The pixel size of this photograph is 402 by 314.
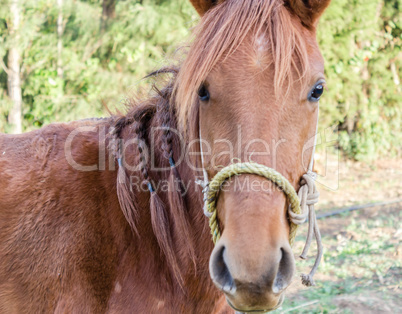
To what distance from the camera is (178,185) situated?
188cm

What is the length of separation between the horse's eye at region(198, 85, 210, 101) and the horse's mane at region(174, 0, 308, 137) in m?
0.03

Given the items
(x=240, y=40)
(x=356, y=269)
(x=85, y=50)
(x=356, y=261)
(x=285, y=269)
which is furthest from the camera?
(x=85, y=50)

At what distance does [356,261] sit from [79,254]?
11.0ft

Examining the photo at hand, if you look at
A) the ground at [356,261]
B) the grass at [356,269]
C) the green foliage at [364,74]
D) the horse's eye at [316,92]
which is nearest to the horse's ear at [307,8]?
the horse's eye at [316,92]

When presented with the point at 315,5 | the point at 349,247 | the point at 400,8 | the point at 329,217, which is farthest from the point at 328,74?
the point at 315,5

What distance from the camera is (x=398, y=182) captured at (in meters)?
7.48

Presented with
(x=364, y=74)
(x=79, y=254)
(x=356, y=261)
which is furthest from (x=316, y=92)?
(x=364, y=74)

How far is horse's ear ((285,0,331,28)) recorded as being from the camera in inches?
67.1

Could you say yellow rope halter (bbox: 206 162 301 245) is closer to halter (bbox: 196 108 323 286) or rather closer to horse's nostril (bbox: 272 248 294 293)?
halter (bbox: 196 108 323 286)

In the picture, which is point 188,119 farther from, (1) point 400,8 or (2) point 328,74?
(1) point 400,8

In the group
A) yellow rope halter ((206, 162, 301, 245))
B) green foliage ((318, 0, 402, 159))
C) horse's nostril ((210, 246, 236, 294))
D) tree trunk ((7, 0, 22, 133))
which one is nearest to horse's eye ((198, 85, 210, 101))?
yellow rope halter ((206, 162, 301, 245))

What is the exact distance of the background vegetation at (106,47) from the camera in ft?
22.1

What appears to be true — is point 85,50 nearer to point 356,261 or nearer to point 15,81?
point 15,81

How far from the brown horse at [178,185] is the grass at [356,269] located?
5.93ft
